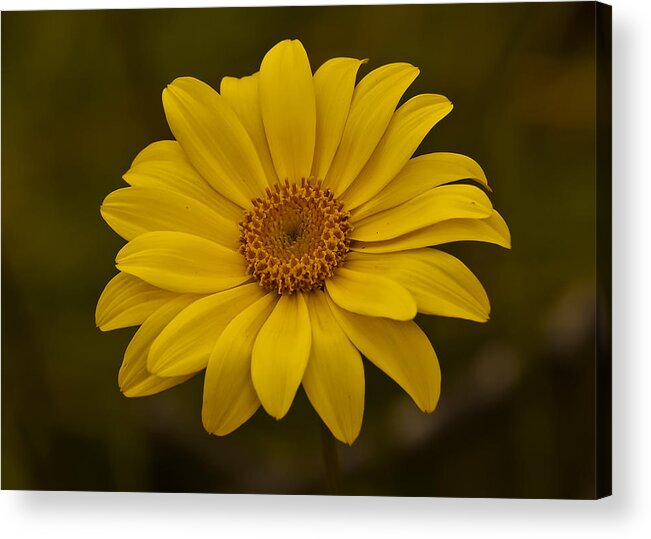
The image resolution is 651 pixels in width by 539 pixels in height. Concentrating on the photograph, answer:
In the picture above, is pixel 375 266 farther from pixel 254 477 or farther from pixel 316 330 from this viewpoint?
pixel 254 477

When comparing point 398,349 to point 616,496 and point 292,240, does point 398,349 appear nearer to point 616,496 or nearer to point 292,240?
point 292,240

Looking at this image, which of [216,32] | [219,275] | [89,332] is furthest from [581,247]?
[89,332]

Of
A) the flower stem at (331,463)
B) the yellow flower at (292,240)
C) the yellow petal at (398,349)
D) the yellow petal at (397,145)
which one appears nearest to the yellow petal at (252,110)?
the yellow flower at (292,240)

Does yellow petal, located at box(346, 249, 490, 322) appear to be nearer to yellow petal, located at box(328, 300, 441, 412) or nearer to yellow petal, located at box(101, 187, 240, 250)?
yellow petal, located at box(328, 300, 441, 412)

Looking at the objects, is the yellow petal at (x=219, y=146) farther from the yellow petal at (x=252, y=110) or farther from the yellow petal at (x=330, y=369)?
the yellow petal at (x=330, y=369)

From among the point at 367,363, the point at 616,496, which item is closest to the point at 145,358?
the point at 367,363

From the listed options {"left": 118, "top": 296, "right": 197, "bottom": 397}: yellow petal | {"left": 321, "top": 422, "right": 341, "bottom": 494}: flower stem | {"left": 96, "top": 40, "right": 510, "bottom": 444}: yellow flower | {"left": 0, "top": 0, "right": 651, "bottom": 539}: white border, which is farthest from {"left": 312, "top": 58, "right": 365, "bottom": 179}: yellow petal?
{"left": 321, "top": 422, "right": 341, "bottom": 494}: flower stem
